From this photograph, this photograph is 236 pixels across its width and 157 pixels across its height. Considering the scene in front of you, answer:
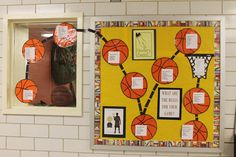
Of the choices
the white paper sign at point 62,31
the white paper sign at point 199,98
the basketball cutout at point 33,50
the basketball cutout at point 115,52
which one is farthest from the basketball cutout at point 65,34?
the white paper sign at point 199,98

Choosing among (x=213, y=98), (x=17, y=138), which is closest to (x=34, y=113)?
(x=17, y=138)

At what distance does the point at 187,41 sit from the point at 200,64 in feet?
0.55

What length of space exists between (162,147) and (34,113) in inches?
35.0

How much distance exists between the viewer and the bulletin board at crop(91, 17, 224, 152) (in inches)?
73.4

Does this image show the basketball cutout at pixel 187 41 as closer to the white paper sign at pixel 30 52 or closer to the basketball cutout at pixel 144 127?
the basketball cutout at pixel 144 127

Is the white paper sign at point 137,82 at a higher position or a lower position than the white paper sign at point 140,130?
higher

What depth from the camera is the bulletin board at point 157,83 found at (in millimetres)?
1864

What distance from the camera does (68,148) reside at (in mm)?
1986

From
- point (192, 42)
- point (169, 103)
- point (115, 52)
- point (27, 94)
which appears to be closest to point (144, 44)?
point (115, 52)

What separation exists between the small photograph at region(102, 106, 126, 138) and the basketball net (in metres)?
0.52

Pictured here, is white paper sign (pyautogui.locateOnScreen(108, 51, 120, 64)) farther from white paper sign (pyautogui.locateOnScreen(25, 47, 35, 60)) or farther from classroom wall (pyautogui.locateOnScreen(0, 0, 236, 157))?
white paper sign (pyautogui.locateOnScreen(25, 47, 35, 60))

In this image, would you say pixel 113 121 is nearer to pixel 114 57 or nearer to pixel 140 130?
pixel 140 130

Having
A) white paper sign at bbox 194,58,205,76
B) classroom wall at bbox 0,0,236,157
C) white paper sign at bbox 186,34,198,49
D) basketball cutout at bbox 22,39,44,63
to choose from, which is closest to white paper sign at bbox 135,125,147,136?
classroom wall at bbox 0,0,236,157

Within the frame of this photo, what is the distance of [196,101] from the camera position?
73.7 inches
